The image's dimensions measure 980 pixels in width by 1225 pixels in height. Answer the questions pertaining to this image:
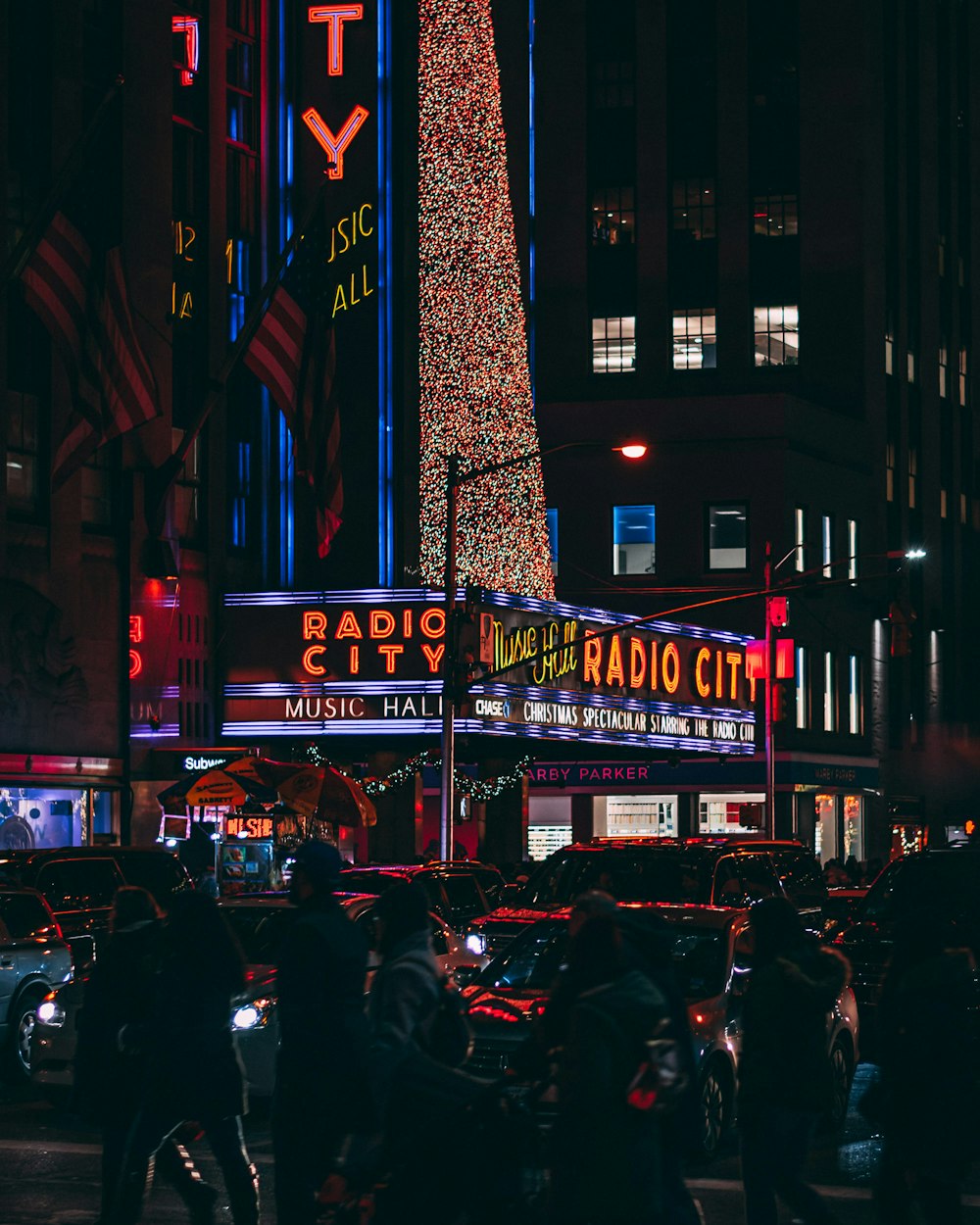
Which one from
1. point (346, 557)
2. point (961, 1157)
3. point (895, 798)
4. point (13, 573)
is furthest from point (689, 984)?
point (895, 798)

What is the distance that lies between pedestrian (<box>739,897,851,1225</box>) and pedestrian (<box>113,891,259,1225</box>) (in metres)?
2.44

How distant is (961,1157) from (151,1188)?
229 inches

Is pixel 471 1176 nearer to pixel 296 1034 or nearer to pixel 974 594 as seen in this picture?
pixel 296 1034

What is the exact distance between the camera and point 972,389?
76.8 m

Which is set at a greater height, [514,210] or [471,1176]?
[514,210]

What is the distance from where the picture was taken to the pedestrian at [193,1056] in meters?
10.3

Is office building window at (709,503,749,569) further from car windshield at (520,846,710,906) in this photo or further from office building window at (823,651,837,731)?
car windshield at (520,846,710,906)

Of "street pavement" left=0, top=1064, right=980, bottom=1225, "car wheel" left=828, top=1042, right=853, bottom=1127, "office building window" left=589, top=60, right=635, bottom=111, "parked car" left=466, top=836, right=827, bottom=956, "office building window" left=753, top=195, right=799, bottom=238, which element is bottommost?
"street pavement" left=0, top=1064, right=980, bottom=1225

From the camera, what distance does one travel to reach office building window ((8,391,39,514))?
3509cm

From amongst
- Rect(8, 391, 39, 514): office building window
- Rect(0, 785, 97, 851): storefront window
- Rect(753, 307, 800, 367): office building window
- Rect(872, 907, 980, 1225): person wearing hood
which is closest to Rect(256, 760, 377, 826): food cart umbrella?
Rect(0, 785, 97, 851): storefront window

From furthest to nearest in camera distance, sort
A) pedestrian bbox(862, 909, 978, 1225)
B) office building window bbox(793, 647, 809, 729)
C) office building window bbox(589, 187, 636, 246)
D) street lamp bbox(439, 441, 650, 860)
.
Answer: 1. office building window bbox(589, 187, 636, 246)
2. office building window bbox(793, 647, 809, 729)
3. street lamp bbox(439, 441, 650, 860)
4. pedestrian bbox(862, 909, 978, 1225)

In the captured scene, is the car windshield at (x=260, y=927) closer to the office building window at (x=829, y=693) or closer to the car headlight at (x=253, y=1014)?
the car headlight at (x=253, y=1014)

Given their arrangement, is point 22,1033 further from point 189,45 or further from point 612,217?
point 612,217

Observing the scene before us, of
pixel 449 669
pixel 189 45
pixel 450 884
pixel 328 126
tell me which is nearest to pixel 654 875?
pixel 450 884
